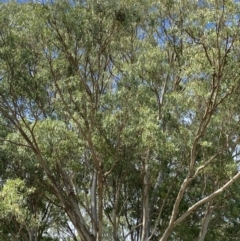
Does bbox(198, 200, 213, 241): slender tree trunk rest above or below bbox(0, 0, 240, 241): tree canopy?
below

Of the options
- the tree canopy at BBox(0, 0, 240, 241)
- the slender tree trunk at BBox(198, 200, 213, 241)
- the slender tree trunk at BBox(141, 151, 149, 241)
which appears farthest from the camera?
the slender tree trunk at BBox(141, 151, 149, 241)

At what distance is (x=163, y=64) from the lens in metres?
13.4

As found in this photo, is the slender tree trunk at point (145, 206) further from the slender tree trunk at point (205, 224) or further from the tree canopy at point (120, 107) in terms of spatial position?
the slender tree trunk at point (205, 224)

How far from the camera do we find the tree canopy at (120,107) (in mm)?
10555

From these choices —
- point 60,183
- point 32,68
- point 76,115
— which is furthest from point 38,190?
point 32,68

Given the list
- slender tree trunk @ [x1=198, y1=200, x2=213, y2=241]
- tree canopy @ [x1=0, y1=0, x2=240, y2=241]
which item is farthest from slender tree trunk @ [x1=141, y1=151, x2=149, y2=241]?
slender tree trunk @ [x1=198, y1=200, x2=213, y2=241]

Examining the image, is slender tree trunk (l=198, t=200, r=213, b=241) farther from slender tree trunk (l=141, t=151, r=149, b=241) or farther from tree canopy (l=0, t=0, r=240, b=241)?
slender tree trunk (l=141, t=151, r=149, b=241)

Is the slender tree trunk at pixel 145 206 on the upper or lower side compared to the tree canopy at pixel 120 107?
lower

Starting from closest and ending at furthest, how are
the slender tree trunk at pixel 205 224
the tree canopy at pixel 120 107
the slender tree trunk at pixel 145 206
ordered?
1. the tree canopy at pixel 120 107
2. the slender tree trunk at pixel 205 224
3. the slender tree trunk at pixel 145 206

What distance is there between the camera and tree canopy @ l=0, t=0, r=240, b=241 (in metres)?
10.6

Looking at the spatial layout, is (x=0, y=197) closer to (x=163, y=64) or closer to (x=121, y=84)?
(x=121, y=84)

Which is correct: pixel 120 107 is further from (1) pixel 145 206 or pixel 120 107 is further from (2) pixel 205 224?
(2) pixel 205 224

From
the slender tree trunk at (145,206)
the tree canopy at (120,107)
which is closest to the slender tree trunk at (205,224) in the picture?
the tree canopy at (120,107)

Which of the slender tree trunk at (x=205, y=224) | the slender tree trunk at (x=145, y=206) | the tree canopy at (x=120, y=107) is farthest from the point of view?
the slender tree trunk at (x=145, y=206)
